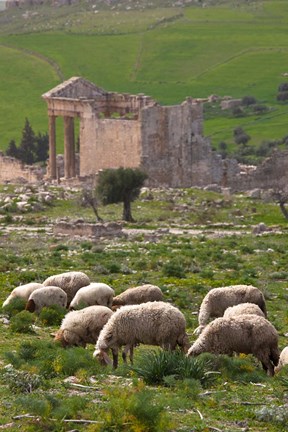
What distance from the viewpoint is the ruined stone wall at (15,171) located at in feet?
231

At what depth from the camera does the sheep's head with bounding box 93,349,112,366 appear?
22312 mm

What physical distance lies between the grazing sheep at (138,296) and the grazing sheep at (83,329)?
3.27m

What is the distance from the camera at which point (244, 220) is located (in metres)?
55.0

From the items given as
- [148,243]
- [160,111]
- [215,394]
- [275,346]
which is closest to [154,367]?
[215,394]

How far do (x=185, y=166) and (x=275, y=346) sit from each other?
4593 centimetres

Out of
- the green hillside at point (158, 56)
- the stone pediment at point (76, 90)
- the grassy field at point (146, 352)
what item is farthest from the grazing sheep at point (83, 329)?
the green hillside at point (158, 56)

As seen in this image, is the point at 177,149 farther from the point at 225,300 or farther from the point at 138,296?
the point at 225,300

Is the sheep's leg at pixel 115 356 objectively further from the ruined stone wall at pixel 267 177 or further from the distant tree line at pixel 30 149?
the distant tree line at pixel 30 149

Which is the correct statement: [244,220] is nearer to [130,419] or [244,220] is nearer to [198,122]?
[198,122]

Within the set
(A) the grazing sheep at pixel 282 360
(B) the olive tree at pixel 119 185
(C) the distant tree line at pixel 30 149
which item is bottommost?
(C) the distant tree line at pixel 30 149

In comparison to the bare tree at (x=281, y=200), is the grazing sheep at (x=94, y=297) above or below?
above

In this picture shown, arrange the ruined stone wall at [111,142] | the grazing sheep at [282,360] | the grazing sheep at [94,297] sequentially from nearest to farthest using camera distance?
the grazing sheep at [282,360], the grazing sheep at [94,297], the ruined stone wall at [111,142]

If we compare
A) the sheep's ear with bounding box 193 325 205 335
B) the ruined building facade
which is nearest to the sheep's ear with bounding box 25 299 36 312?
the sheep's ear with bounding box 193 325 205 335

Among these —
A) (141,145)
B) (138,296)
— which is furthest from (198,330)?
(141,145)
